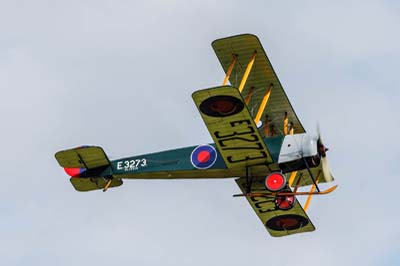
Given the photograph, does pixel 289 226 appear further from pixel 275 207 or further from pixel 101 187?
pixel 101 187

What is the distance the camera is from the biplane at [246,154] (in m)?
30.8

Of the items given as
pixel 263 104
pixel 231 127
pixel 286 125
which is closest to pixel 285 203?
pixel 286 125

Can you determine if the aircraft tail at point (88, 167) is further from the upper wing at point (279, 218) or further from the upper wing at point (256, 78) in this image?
the upper wing at point (256, 78)

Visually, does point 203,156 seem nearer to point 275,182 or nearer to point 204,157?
point 204,157

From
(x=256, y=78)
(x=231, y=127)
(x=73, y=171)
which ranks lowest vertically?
(x=231, y=127)

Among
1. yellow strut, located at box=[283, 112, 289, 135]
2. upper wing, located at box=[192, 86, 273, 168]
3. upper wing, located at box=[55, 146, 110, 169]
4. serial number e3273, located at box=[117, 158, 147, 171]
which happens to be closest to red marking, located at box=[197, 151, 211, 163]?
upper wing, located at box=[192, 86, 273, 168]

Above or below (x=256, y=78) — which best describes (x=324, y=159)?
below

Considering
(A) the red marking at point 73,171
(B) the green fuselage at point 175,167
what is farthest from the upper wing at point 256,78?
(A) the red marking at point 73,171

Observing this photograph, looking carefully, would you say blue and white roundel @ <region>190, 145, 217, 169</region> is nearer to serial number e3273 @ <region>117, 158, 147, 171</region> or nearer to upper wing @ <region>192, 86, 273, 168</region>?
upper wing @ <region>192, 86, 273, 168</region>

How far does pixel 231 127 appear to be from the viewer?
1214 inches

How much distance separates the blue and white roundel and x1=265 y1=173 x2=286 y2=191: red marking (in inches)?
57.1

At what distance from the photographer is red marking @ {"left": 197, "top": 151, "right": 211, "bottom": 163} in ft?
106

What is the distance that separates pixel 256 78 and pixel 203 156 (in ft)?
7.50

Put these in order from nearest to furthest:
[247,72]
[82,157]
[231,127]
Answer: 1. [231,127]
2. [247,72]
3. [82,157]
